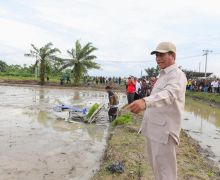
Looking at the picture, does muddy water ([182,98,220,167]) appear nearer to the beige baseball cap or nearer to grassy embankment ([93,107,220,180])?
grassy embankment ([93,107,220,180])

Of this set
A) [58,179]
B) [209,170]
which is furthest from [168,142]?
[209,170]

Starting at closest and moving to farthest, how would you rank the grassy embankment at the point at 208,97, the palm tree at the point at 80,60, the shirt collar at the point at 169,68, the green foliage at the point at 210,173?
the shirt collar at the point at 169,68, the green foliage at the point at 210,173, the grassy embankment at the point at 208,97, the palm tree at the point at 80,60

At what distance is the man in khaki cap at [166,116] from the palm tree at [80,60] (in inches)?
1530

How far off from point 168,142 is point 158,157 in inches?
7.8

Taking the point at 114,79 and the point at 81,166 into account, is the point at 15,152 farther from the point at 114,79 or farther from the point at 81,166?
the point at 114,79

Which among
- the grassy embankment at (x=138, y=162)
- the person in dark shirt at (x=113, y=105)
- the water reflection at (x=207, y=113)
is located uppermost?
the person in dark shirt at (x=113, y=105)

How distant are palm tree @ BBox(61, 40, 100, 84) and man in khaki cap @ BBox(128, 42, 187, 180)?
38852mm

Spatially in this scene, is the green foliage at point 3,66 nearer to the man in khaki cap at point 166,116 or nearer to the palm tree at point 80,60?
the palm tree at point 80,60

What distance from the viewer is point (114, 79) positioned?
49906 millimetres

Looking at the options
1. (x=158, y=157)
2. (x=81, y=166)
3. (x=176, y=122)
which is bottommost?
(x=81, y=166)

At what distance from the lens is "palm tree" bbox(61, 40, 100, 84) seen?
42219 mm

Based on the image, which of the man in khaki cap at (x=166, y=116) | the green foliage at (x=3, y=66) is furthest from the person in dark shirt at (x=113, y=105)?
the green foliage at (x=3, y=66)

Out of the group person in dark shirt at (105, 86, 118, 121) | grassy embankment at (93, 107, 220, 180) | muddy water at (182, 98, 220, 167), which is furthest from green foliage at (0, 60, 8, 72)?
grassy embankment at (93, 107, 220, 180)

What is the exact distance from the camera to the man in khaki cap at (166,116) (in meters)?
3.43
